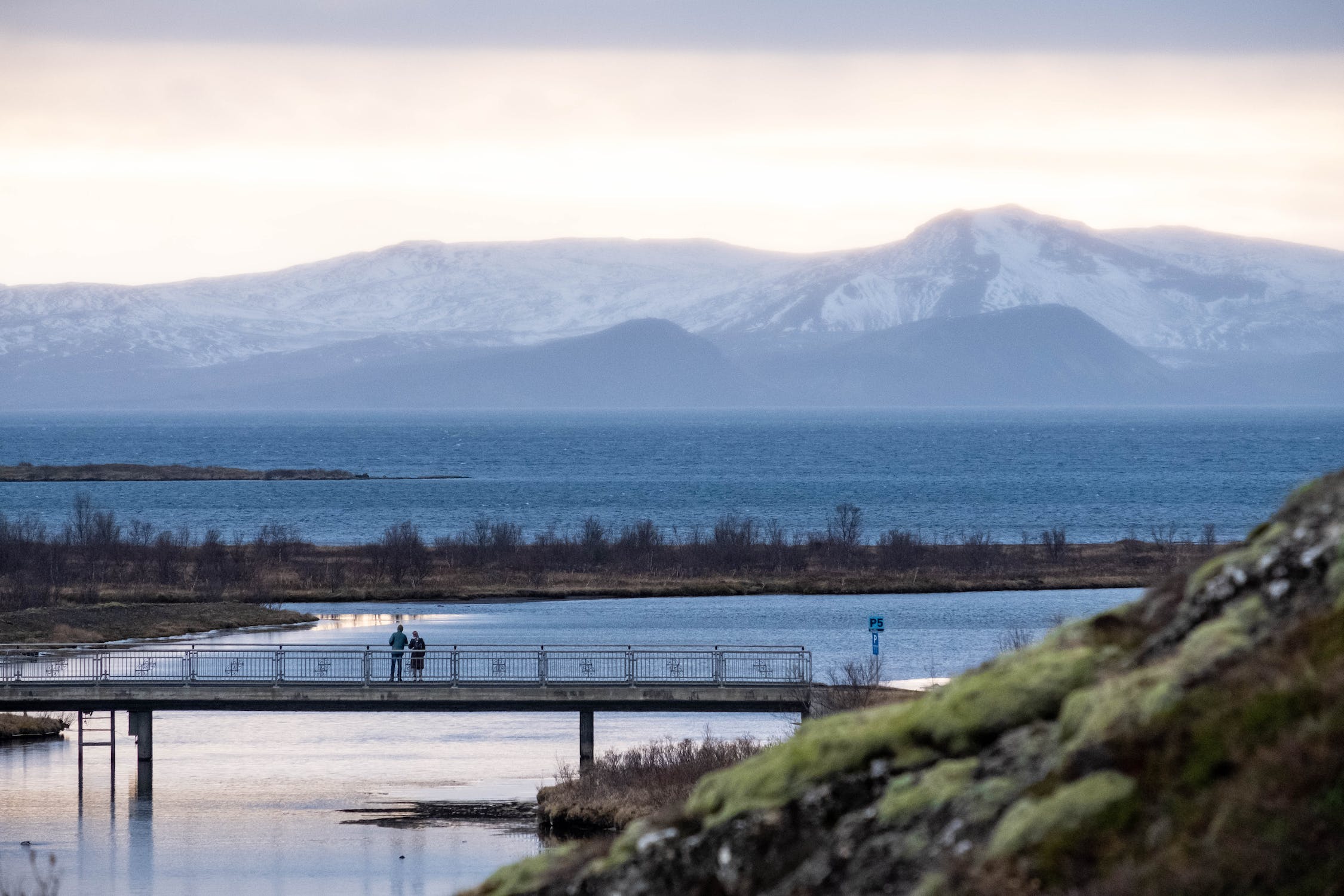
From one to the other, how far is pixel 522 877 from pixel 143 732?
31093 millimetres

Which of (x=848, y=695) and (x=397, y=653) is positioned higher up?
(x=397, y=653)

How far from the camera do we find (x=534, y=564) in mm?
95125

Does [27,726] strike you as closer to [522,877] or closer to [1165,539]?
[522,877]

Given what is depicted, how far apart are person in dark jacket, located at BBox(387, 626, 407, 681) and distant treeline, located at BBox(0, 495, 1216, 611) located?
1547 inches

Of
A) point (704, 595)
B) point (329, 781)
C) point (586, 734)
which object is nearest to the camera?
point (586, 734)

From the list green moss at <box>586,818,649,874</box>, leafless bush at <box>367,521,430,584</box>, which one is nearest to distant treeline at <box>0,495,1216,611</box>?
leafless bush at <box>367,521,430,584</box>

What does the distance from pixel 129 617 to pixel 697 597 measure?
2822 cm

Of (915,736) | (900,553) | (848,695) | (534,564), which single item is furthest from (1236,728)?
(900,553)

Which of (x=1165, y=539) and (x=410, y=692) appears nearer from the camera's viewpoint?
(x=410, y=692)

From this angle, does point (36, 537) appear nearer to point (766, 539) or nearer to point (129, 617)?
point (129, 617)

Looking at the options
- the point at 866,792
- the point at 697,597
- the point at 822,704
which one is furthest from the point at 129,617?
the point at 866,792

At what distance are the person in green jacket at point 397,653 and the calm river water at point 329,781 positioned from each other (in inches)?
102

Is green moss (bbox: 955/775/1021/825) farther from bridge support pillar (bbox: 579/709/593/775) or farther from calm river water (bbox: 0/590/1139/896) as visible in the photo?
bridge support pillar (bbox: 579/709/593/775)

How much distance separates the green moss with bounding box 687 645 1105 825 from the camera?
45.4ft
